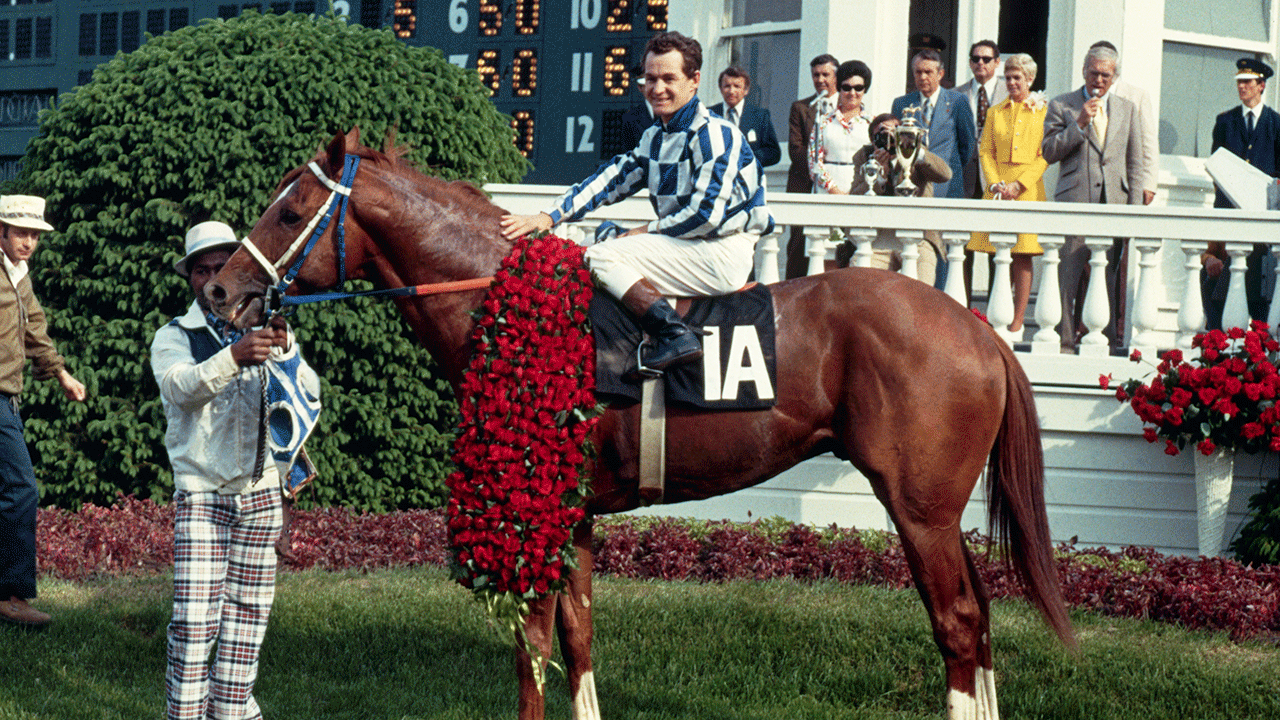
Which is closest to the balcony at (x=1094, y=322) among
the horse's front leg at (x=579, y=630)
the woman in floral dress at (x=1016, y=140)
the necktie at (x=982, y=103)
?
the woman in floral dress at (x=1016, y=140)

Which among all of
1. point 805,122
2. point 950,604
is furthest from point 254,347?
point 805,122

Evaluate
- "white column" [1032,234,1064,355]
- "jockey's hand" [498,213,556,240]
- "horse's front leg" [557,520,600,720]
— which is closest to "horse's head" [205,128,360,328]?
"jockey's hand" [498,213,556,240]

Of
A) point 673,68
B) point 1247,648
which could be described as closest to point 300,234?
point 673,68

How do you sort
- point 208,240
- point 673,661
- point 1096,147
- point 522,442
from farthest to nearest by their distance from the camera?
1. point 1096,147
2. point 673,661
3. point 208,240
4. point 522,442

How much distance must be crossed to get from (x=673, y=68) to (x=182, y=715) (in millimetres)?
2679

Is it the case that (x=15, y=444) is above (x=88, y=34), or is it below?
below

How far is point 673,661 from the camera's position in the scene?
19.1ft

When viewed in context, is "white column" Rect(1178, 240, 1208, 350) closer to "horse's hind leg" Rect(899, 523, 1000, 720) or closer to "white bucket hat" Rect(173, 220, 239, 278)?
"horse's hind leg" Rect(899, 523, 1000, 720)

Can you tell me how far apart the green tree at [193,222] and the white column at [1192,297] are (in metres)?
Answer: 4.23

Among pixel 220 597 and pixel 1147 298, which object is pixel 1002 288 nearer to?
pixel 1147 298

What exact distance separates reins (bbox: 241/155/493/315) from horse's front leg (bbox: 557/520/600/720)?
945 millimetres

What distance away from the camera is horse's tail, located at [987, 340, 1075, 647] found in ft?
15.4

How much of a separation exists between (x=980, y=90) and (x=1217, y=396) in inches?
123

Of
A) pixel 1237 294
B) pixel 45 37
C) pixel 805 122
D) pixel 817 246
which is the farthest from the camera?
pixel 45 37
